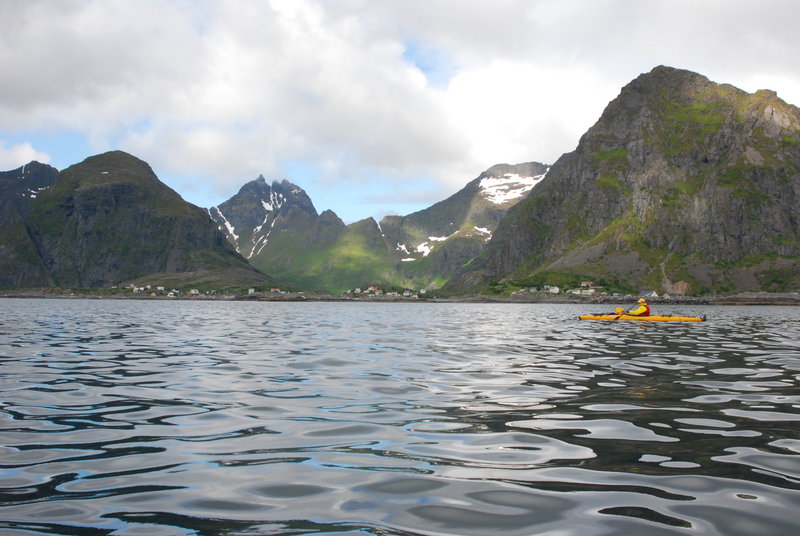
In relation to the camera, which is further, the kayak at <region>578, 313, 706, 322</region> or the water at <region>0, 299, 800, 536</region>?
the kayak at <region>578, 313, 706, 322</region>

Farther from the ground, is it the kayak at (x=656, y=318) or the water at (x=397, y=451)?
the water at (x=397, y=451)

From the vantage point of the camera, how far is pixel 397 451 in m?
11.7

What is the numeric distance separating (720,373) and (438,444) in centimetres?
1874

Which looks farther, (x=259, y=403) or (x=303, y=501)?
(x=259, y=403)

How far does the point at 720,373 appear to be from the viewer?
2512 centimetres

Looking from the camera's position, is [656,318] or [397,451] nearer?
[397,451]

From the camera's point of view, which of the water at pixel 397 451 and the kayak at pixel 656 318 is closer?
the water at pixel 397 451

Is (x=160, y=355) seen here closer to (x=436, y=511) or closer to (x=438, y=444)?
(x=438, y=444)

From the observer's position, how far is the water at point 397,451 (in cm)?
805

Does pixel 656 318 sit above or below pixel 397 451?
below

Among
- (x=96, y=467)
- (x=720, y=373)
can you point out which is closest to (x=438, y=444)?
(x=96, y=467)

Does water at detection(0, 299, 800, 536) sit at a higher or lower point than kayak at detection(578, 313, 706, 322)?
higher

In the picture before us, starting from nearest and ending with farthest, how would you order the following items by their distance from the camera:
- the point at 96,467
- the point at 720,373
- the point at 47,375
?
1. the point at 96,467
2. the point at 47,375
3. the point at 720,373

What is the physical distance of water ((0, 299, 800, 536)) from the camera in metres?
8.05
